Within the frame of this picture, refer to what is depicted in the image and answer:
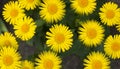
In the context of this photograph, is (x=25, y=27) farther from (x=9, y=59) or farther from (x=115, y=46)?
(x=115, y=46)

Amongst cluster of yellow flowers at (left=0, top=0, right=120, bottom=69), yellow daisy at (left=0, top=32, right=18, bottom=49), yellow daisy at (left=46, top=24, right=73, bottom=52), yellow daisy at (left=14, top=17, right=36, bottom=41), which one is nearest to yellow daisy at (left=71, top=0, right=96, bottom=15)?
cluster of yellow flowers at (left=0, top=0, right=120, bottom=69)

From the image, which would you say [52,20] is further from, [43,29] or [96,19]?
[96,19]

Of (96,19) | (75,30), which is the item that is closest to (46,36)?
(75,30)

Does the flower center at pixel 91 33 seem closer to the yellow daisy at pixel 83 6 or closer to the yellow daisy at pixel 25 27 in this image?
the yellow daisy at pixel 83 6

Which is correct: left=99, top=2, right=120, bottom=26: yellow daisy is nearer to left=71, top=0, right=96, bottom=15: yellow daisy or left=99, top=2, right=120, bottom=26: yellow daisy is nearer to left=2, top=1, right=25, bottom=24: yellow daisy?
left=71, top=0, right=96, bottom=15: yellow daisy

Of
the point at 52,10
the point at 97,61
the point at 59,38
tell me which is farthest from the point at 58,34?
the point at 97,61

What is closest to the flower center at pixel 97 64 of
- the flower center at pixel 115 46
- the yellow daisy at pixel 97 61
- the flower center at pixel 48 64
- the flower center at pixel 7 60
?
the yellow daisy at pixel 97 61
